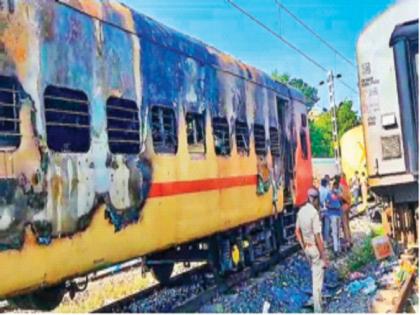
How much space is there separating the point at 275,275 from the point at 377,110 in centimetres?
353

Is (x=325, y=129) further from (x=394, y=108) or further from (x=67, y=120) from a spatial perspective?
(x=67, y=120)

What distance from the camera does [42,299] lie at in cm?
498

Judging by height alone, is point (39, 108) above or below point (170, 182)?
above

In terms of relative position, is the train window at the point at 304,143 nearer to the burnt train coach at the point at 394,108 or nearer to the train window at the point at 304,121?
the train window at the point at 304,121

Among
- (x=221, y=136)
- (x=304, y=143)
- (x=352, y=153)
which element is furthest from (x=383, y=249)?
(x=352, y=153)

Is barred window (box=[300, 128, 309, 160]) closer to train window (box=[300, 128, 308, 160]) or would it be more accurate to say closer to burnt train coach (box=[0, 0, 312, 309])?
train window (box=[300, 128, 308, 160])

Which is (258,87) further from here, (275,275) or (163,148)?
(163,148)

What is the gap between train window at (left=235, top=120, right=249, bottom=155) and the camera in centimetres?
804

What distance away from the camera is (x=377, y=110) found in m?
6.27

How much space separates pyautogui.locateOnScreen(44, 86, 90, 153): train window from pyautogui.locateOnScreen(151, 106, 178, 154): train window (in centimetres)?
113

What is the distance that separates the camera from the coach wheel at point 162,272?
8047mm

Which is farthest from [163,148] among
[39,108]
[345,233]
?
[345,233]

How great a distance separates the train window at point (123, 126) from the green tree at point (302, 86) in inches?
213

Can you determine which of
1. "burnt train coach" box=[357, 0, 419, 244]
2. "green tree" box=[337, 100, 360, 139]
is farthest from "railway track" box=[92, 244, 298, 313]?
"green tree" box=[337, 100, 360, 139]
